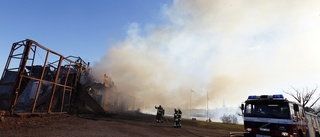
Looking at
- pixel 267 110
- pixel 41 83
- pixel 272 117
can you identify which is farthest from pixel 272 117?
pixel 41 83

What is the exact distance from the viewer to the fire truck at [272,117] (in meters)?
9.09

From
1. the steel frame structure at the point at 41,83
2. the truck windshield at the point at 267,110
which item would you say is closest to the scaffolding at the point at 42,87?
the steel frame structure at the point at 41,83

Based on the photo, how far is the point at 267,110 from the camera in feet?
32.0

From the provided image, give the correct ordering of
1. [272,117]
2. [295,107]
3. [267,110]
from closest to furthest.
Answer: [272,117] < [295,107] < [267,110]

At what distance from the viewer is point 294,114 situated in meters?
9.60

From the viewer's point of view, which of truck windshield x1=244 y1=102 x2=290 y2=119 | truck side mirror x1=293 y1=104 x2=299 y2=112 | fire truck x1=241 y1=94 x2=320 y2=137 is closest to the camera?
fire truck x1=241 y1=94 x2=320 y2=137

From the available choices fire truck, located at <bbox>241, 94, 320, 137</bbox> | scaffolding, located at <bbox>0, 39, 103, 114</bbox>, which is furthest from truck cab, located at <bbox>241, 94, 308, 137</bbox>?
scaffolding, located at <bbox>0, 39, 103, 114</bbox>

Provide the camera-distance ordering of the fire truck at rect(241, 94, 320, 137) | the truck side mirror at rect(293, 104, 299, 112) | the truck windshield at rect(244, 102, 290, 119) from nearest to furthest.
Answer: the fire truck at rect(241, 94, 320, 137)
the truck windshield at rect(244, 102, 290, 119)
the truck side mirror at rect(293, 104, 299, 112)

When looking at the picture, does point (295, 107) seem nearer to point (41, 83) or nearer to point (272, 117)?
point (272, 117)

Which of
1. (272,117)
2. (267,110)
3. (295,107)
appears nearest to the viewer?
(272,117)

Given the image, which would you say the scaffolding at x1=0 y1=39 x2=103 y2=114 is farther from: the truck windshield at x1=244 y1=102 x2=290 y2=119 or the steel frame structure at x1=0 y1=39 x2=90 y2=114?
the truck windshield at x1=244 y1=102 x2=290 y2=119

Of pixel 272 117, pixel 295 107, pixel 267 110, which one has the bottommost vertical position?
pixel 272 117

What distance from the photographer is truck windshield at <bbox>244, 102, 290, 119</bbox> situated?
938 cm

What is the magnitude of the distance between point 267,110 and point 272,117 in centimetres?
41
